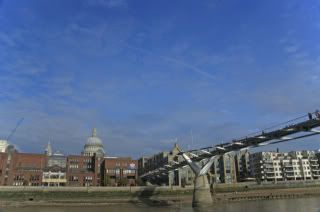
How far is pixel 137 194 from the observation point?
4803 inches

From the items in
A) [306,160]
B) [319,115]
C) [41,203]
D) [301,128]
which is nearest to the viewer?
[319,115]

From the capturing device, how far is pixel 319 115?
184 ft

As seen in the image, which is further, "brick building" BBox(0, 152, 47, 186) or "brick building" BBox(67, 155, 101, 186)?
"brick building" BBox(67, 155, 101, 186)

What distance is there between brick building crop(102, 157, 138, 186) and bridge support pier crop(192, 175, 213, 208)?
69.4 meters

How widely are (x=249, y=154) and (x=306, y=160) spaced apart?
2797 cm

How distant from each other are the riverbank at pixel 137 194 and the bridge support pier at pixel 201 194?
47.8 ft

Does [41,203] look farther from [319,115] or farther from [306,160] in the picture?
[306,160]

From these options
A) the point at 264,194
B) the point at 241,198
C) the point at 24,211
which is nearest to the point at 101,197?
the point at 24,211

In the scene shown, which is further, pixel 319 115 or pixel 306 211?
pixel 306 211

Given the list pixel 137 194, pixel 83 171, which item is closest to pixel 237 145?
pixel 137 194

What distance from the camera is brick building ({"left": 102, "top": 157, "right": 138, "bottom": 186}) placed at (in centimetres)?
15276

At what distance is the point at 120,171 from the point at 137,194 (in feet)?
118

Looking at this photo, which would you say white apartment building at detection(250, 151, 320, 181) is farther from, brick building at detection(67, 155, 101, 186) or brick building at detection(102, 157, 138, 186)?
brick building at detection(67, 155, 101, 186)

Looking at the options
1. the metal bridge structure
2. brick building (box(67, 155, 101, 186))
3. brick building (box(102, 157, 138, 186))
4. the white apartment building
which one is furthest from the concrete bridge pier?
the white apartment building
